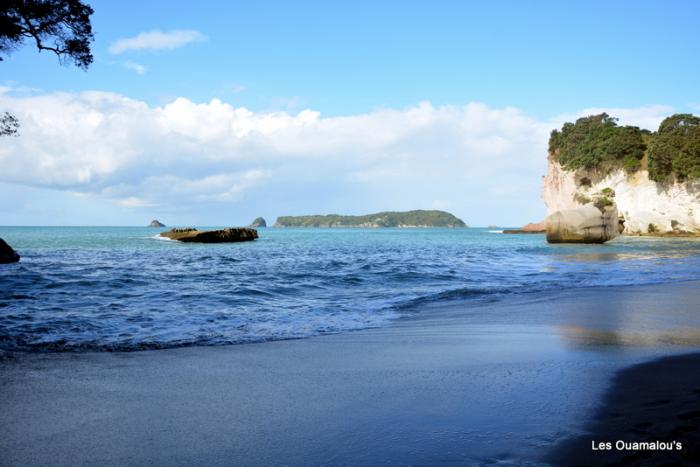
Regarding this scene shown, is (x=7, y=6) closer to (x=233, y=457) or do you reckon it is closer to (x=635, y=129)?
(x=233, y=457)

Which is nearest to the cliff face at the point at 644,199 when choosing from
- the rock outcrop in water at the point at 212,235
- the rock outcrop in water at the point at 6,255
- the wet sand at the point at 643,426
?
the rock outcrop in water at the point at 212,235

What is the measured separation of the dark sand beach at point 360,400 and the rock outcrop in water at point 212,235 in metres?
45.1

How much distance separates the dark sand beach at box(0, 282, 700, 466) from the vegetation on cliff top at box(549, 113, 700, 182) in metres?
62.3

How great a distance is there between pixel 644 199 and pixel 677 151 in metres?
7.63

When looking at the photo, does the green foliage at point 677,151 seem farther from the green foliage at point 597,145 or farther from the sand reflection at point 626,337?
the sand reflection at point 626,337

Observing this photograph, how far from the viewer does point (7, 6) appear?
15078 mm

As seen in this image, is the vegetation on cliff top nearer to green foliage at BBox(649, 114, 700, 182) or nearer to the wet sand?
green foliage at BBox(649, 114, 700, 182)

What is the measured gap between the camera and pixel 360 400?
12.7 feet

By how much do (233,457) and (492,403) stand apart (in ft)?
6.31

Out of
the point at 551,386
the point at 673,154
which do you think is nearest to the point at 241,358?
the point at 551,386

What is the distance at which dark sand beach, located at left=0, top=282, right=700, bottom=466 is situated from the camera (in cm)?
291

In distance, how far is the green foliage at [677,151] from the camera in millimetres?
56875

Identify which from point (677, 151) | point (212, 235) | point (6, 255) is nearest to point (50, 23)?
point (6, 255)

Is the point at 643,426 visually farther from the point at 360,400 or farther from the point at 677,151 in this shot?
the point at 677,151
